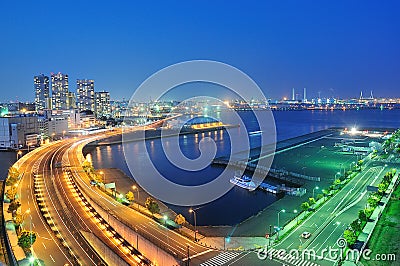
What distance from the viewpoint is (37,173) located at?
6.66 metres

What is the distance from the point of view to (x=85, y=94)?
100.0 feet

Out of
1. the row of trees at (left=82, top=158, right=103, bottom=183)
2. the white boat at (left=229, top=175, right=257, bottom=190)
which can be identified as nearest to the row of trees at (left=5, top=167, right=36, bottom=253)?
the row of trees at (left=82, top=158, right=103, bottom=183)

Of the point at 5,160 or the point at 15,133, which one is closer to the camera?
the point at 5,160

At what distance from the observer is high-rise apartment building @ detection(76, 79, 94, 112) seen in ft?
99.2

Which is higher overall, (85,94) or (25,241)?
(85,94)

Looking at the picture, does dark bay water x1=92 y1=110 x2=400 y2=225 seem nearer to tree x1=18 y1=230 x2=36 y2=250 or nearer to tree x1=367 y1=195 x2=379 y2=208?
tree x1=367 y1=195 x2=379 y2=208

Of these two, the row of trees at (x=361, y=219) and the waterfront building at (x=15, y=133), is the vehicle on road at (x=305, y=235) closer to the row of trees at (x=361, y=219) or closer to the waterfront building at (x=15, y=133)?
the row of trees at (x=361, y=219)

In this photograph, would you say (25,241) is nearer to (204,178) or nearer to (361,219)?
(361,219)

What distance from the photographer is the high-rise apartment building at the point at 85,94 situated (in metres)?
30.2

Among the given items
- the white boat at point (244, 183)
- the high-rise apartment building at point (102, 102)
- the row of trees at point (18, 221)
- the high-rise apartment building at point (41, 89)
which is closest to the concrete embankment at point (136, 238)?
the row of trees at point (18, 221)

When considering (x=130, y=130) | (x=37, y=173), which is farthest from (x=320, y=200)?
(x=130, y=130)

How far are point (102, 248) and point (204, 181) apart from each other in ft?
12.5

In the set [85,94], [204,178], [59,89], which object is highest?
[59,89]

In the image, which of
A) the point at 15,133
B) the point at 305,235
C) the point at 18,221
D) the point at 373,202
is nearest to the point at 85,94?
the point at 15,133
